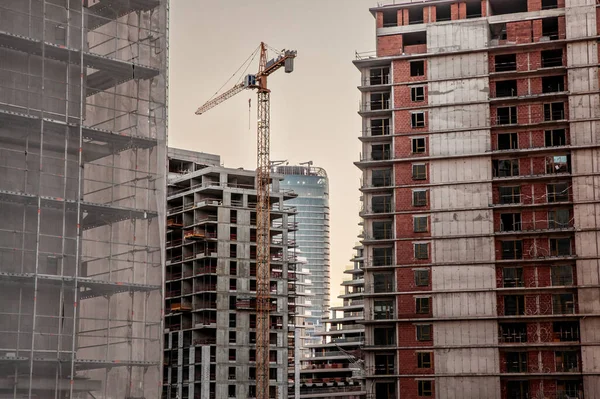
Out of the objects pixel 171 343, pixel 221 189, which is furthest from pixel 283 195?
pixel 171 343

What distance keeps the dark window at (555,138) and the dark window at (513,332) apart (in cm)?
1620

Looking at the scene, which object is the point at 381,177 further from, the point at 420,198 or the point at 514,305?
the point at 514,305

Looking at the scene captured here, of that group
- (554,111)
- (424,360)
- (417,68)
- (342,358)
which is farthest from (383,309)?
(342,358)

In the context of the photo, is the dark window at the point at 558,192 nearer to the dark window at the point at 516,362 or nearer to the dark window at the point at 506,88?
the dark window at the point at 506,88

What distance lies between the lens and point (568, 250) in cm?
8694

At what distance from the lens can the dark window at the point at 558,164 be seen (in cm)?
8831

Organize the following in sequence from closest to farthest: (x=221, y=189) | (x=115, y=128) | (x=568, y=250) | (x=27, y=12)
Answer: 1. (x=27, y=12)
2. (x=115, y=128)
3. (x=568, y=250)
4. (x=221, y=189)

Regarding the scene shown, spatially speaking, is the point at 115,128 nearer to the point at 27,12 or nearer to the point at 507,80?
the point at 27,12

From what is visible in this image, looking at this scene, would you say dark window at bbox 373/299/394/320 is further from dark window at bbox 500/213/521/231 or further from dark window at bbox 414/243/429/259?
dark window at bbox 500/213/521/231

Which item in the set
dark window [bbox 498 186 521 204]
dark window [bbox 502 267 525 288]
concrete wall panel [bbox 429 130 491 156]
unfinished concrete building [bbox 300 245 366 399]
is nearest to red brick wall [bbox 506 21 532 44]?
concrete wall panel [bbox 429 130 491 156]

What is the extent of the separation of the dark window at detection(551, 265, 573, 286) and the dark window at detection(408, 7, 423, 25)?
2678 cm

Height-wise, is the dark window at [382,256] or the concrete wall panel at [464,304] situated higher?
the dark window at [382,256]

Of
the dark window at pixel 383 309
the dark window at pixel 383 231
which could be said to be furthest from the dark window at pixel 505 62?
the dark window at pixel 383 309

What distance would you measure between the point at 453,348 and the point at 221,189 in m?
46.5
